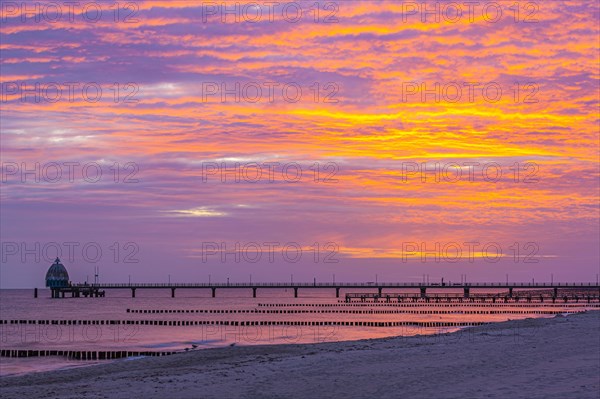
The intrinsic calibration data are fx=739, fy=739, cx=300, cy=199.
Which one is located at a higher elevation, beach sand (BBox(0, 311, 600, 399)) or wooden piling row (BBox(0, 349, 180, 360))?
beach sand (BBox(0, 311, 600, 399))

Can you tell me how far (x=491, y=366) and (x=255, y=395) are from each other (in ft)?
29.3

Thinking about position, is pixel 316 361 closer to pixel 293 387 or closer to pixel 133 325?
pixel 293 387

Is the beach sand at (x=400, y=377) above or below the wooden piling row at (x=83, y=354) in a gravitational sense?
above

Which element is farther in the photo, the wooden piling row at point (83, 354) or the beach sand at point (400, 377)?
the wooden piling row at point (83, 354)

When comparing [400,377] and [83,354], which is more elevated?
[400,377]

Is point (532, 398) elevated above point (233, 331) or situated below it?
above

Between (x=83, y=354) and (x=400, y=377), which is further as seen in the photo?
(x=83, y=354)

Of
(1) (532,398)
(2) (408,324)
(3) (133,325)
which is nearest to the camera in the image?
(1) (532,398)

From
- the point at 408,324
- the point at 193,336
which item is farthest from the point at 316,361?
the point at 408,324

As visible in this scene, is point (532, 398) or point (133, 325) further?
point (133, 325)

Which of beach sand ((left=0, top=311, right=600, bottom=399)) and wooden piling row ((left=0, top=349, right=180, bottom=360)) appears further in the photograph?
wooden piling row ((left=0, top=349, right=180, bottom=360))

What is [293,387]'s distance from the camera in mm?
24062

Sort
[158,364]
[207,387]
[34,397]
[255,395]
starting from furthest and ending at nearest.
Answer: [158,364], [34,397], [207,387], [255,395]

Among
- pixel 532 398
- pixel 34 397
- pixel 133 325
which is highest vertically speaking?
pixel 532 398
